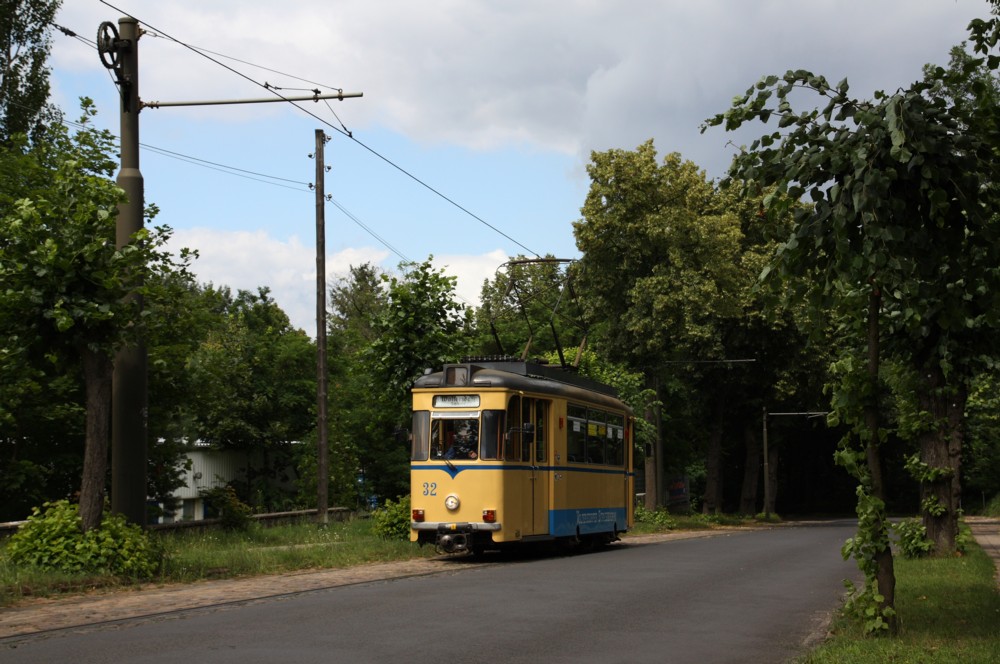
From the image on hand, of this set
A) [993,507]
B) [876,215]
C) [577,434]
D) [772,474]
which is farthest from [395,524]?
[993,507]

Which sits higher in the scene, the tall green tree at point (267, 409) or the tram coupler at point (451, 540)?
the tall green tree at point (267, 409)

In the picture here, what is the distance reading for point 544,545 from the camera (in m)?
23.8

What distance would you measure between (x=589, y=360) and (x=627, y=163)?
310 inches

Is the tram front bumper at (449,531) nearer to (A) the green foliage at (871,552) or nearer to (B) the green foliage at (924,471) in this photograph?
(B) the green foliage at (924,471)

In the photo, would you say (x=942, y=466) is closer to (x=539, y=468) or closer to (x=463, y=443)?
(x=539, y=468)

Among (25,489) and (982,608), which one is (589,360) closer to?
(25,489)

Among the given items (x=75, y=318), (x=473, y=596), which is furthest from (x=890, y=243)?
(x=75, y=318)

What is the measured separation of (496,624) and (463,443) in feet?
29.7

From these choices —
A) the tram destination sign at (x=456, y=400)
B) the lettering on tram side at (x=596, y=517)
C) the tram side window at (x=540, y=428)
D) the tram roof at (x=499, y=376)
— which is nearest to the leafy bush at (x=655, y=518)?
the lettering on tram side at (x=596, y=517)

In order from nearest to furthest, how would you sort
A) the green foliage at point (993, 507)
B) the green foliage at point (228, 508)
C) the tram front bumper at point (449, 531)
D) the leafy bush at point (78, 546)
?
the leafy bush at point (78, 546)
the tram front bumper at point (449, 531)
the green foliage at point (228, 508)
the green foliage at point (993, 507)

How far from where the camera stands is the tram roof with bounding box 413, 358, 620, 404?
20422 mm

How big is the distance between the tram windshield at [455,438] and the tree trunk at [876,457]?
35.2 feet

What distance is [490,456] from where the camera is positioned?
2014cm

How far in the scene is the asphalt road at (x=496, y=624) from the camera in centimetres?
961
